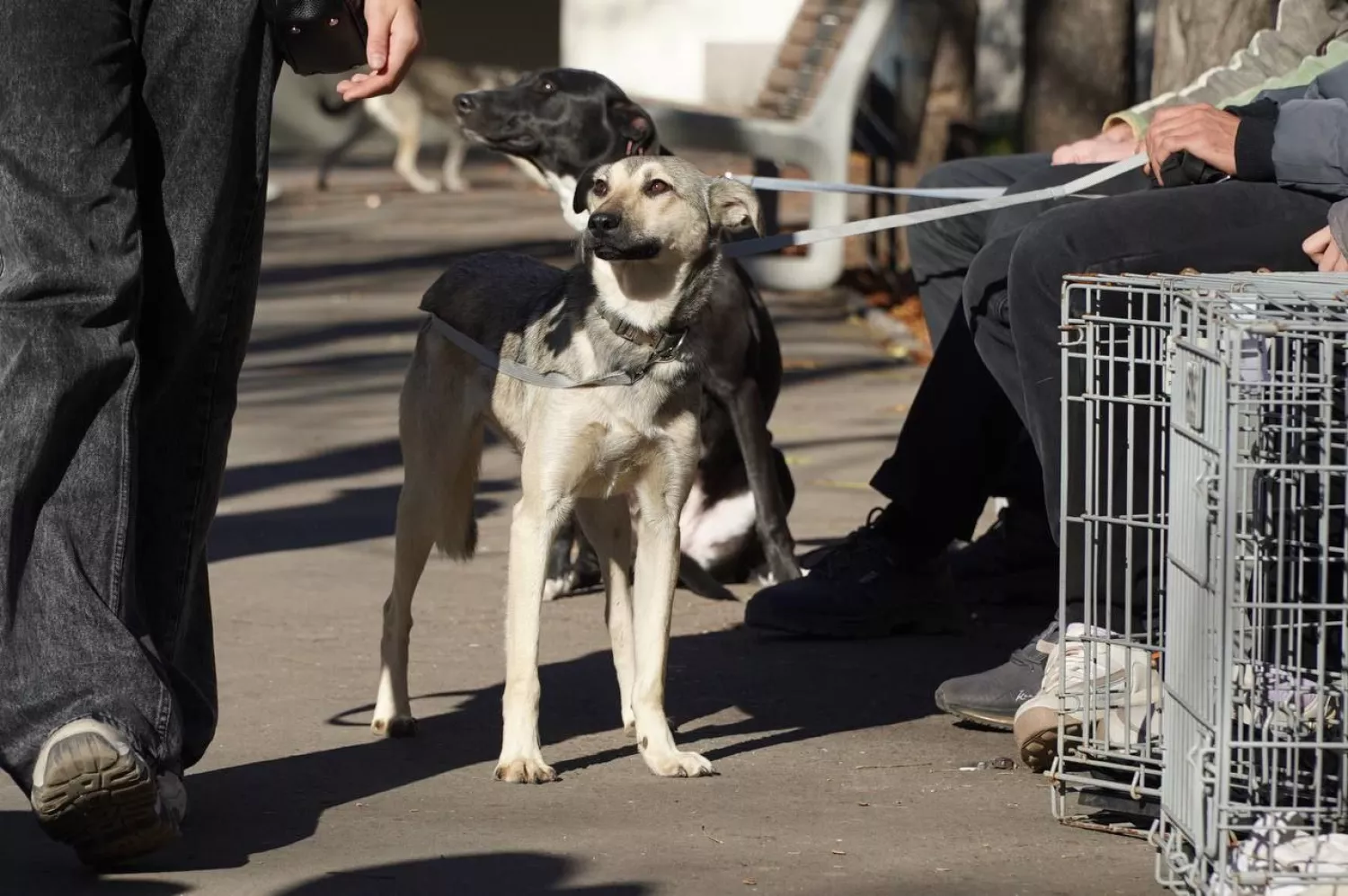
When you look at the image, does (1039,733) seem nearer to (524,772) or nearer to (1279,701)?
(1279,701)

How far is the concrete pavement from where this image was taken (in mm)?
3240

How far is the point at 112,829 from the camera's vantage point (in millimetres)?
3107

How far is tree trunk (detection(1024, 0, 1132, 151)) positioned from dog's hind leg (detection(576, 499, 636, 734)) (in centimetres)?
635

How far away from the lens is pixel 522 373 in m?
4.19

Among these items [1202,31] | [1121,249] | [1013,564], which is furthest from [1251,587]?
[1202,31]

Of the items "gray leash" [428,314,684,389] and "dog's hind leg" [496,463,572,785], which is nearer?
"dog's hind leg" [496,463,572,785]

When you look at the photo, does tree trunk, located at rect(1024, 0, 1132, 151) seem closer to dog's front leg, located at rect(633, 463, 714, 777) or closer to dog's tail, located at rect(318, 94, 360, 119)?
dog's front leg, located at rect(633, 463, 714, 777)

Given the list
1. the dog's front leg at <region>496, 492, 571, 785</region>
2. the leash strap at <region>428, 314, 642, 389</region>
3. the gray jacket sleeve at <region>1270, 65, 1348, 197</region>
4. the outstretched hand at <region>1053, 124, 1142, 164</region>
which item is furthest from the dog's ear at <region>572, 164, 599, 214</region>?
the gray jacket sleeve at <region>1270, 65, 1348, 197</region>

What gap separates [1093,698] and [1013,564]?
7.08 feet

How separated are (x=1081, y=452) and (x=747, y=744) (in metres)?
0.95

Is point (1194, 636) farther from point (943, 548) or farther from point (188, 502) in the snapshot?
point (943, 548)

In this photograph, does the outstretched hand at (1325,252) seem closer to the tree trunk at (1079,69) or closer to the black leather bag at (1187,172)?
the black leather bag at (1187,172)

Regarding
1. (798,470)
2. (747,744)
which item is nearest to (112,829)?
(747,744)

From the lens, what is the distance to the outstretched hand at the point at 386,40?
3391mm
